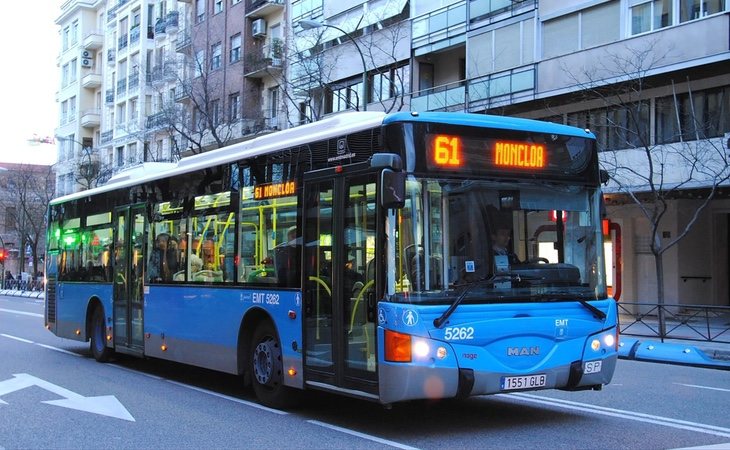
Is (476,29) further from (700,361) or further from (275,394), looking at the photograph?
(275,394)

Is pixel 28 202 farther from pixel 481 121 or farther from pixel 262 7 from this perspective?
pixel 481 121

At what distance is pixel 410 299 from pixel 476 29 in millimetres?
22164

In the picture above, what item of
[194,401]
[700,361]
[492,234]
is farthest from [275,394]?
[700,361]

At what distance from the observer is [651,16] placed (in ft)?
73.8

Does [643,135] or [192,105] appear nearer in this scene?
[643,135]

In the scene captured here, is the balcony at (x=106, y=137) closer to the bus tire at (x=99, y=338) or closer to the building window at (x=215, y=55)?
the building window at (x=215, y=55)

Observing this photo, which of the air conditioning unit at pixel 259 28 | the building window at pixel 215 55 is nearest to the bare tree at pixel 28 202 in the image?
the building window at pixel 215 55

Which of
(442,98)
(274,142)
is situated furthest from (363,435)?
(442,98)

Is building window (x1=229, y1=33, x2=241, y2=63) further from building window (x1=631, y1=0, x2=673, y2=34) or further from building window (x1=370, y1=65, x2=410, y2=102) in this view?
building window (x1=631, y1=0, x2=673, y2=34)

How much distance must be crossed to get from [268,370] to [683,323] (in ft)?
42.4

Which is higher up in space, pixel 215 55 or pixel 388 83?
pixel 215 55

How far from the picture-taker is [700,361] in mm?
14641

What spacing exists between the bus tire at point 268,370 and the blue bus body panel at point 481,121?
10.5 feet

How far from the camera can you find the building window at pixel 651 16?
872 inches
